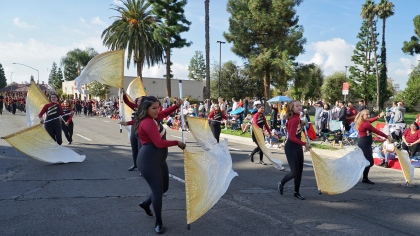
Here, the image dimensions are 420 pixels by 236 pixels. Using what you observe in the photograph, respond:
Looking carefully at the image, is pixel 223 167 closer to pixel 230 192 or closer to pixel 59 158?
pixel 230 192

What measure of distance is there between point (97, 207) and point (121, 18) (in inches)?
1319

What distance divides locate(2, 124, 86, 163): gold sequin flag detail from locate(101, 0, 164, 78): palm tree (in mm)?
26930

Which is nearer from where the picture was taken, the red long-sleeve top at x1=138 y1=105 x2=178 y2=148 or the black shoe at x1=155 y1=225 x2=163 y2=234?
the red long-sleeve top at x1=138 y1=105 x2=178 y2=148

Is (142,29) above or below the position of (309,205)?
above


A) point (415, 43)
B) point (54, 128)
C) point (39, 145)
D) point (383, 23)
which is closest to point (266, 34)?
point (383, 23)

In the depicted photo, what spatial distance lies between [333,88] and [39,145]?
5787 centimetres

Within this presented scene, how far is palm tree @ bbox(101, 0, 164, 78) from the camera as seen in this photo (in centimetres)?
3519

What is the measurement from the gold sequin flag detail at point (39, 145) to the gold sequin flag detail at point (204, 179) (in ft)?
18.1

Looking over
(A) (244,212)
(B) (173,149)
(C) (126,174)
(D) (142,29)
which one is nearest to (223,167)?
(A) (244,212)

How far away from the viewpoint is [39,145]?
8992 millimetres

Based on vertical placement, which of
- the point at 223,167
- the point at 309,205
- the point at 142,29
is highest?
the point at 142,29

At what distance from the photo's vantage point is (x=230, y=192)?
6.86m

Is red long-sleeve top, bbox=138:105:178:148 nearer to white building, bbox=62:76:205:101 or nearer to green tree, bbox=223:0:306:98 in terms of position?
green tree, bbox=223:0:306:98

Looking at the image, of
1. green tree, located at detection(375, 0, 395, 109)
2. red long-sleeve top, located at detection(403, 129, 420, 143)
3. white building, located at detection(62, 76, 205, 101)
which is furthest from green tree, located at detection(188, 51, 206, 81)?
red long-sleeve top, located at detection(403, 129, 420, 143)
